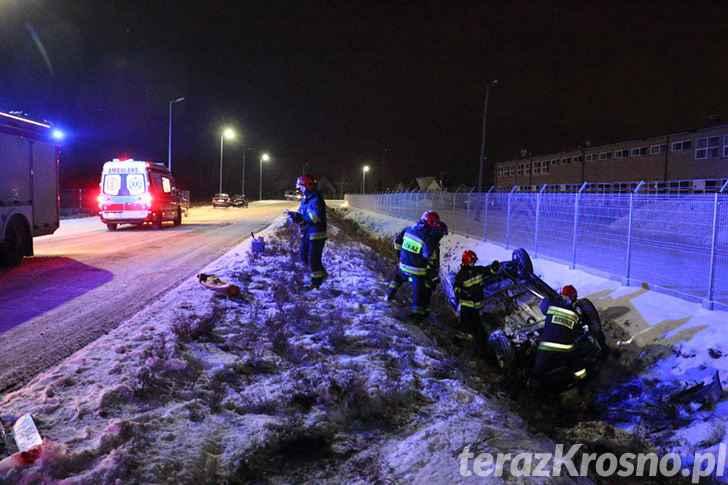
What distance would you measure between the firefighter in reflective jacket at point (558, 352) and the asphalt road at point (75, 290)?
17.1 ft

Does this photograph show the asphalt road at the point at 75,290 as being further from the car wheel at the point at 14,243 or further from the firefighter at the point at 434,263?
the firefighter at the point at 434,263

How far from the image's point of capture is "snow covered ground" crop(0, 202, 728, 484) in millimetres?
3223

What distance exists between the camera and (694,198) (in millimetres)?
7836

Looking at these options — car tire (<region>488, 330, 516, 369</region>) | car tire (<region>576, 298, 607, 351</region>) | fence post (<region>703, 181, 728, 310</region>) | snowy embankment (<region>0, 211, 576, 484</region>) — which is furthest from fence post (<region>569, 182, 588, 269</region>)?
snowy embankment (<region>0, 211, 576, 484</region>)

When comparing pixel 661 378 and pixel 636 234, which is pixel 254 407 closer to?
pixel 661 378

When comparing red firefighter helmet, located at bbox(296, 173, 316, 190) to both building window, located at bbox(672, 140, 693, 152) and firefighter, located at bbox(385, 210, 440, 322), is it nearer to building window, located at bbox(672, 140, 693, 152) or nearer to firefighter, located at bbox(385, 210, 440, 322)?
firefighter, located at bbox(385, 210, 440, 322)

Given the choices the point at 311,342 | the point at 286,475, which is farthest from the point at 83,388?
the point at 311,342

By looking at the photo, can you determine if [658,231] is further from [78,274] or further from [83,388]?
[78,274]

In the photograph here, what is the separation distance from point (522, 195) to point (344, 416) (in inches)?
407

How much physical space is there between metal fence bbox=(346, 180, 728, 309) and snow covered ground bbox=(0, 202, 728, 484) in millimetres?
522

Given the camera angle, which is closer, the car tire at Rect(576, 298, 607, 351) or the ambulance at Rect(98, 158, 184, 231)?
the car tire at Rect(576, 298, 607, 351)

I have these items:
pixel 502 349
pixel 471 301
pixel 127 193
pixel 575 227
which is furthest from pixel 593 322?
pixel 127 193

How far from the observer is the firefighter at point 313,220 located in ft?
26.5

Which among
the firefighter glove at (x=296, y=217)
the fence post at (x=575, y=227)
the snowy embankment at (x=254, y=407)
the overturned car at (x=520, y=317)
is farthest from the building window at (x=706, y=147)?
the snowy embankment at (x=254, y=407)
